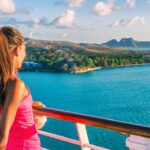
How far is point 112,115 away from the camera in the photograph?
2688 cm

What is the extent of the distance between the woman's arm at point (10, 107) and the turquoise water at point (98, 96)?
19834mm

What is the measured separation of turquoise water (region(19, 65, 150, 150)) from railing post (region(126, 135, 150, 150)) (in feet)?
64.0

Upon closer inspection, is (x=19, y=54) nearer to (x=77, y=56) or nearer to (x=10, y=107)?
(x=10, y=107)

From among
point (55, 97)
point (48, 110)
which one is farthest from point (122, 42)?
point (48, 110)

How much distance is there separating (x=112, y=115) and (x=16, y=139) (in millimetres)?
26131

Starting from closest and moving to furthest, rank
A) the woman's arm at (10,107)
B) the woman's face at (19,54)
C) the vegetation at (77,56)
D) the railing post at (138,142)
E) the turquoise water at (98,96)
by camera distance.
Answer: the woman's arm at (10,107) < the woman's face at (19,54) < the railing post at (138,142) < the turquoise water at (98,96) < the vegetation at (77,56)

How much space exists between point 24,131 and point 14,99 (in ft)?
0.55

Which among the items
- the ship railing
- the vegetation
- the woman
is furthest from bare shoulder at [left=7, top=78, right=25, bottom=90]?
the vegetation

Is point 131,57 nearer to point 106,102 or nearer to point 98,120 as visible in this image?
point 106,102

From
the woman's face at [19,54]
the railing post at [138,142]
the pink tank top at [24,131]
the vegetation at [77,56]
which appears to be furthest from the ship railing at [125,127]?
the vegetation at [77,56]

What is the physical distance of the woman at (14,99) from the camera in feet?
2.97

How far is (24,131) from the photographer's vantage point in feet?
3.44

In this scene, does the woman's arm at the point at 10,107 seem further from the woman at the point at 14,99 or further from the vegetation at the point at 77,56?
the vegetation at the point at 77,56

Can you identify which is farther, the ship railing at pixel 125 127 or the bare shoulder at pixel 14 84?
the ship railing at pixel 125 127
